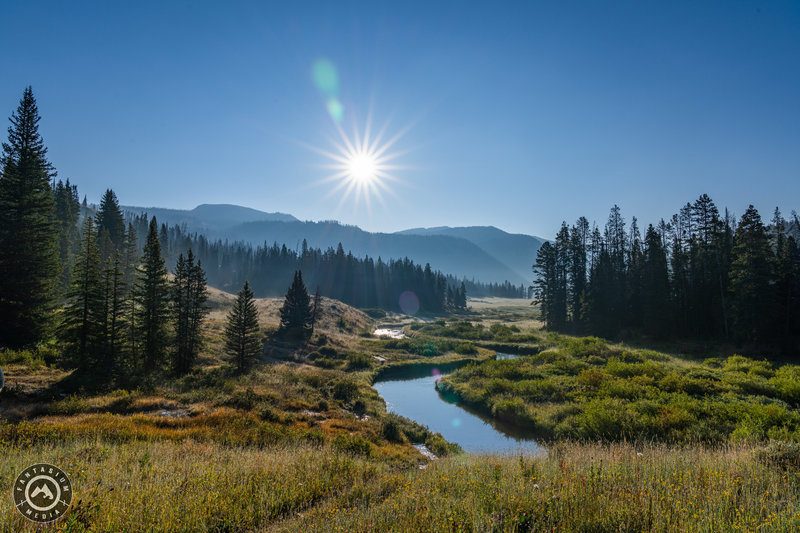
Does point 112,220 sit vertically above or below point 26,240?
Answer: above

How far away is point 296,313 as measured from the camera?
162ft

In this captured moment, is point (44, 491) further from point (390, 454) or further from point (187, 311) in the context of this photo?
point (187, 311)

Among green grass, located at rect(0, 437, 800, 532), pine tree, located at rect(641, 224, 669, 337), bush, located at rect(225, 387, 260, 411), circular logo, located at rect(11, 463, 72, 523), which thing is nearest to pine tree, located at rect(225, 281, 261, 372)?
bush, located at rect(225, 387, 260, 411)

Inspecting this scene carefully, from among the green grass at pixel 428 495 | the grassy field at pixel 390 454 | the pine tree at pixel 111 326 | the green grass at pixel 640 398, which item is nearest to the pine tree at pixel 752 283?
the green grass at pixel 640 398

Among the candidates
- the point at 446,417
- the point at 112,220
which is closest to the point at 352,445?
the point at 446,417

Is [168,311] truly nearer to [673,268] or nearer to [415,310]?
[673,268]

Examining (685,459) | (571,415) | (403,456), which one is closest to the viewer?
(685,459)

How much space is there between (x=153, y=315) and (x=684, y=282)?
6335 centimetres

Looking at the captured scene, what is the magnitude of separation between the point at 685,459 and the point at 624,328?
5267 centimetres

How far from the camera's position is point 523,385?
88.5 ft

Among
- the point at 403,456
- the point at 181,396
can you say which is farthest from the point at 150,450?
the point at 181,396

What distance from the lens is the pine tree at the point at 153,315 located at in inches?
1079

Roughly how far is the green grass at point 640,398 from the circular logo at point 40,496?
1826 cm

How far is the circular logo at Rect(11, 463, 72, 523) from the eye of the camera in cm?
551
